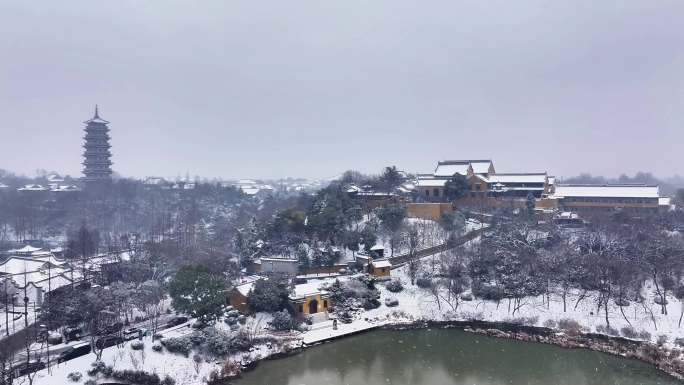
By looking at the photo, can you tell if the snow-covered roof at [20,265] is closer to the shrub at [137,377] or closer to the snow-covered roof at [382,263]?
the shrub at [137,377]

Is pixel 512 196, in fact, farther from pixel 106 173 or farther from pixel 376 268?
pixel 106 173

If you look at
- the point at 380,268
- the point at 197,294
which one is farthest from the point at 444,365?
the point at 197,294

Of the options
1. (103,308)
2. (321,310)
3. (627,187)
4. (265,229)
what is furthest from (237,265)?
(627,187)

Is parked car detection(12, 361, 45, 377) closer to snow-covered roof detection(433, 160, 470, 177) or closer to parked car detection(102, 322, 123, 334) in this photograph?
parked car detection(102, 322, 123, 334)

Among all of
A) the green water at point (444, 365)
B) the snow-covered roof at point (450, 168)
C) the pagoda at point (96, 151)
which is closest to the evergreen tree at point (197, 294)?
the green water at point (444, 365)

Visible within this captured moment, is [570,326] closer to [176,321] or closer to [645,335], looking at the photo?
[645,335]

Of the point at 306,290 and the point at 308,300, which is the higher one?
the point at 306,290
